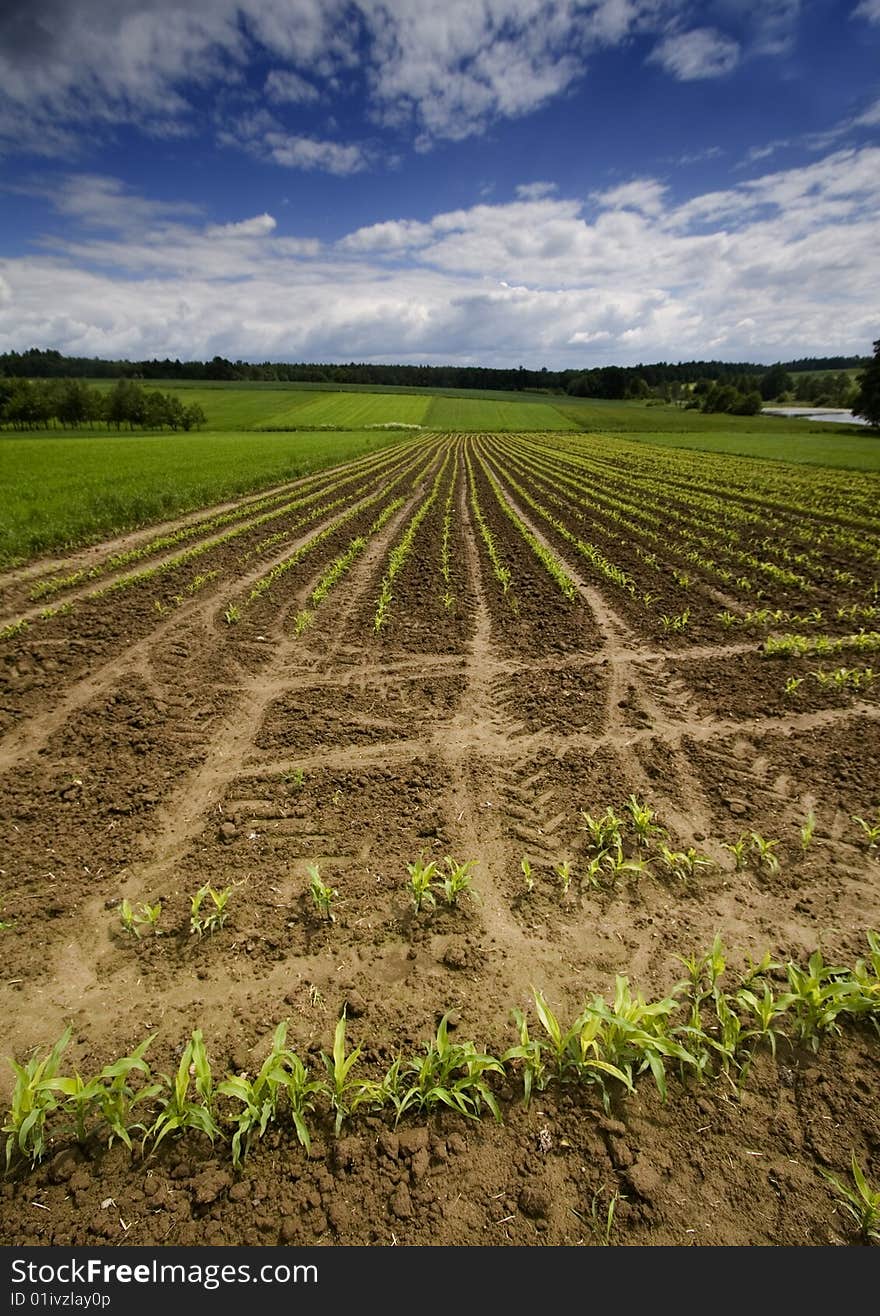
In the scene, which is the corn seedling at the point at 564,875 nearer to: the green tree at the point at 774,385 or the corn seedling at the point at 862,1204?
the corn seedling at the point at 862,1204

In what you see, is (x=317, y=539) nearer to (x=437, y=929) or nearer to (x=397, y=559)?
(x=397, y=559)

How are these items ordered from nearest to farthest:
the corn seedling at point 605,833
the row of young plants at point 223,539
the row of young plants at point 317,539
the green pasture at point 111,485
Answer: the corn seedling at point 605,833 < the row of young plants at point 223,539 < the row of young plants at point 317,539 < the green pasture at point 111,485

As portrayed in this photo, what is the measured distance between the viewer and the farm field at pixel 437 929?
2.49 metres

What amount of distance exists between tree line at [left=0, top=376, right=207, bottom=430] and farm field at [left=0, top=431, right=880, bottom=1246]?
8299cm

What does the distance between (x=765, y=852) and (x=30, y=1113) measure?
5095 mm

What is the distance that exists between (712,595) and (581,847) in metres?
8.46

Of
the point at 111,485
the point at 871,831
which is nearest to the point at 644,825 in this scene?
the point at 871,831

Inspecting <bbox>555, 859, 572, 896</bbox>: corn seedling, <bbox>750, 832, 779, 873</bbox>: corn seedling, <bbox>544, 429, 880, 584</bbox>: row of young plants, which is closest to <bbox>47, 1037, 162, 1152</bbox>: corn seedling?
<bbox>555, 859, 572, 896</bbox>: corn seedling

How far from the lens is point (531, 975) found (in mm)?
3520

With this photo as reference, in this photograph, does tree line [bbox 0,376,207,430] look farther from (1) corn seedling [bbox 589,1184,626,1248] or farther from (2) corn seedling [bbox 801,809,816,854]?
(1) corn seedling [bbox 589,1184,626,1248]

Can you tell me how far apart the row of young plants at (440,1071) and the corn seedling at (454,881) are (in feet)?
3.03

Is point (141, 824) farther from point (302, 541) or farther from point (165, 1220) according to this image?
point (302, 541)

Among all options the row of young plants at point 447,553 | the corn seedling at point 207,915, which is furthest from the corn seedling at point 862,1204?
the row of young plants at point 447,553

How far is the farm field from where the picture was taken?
8.17ft
